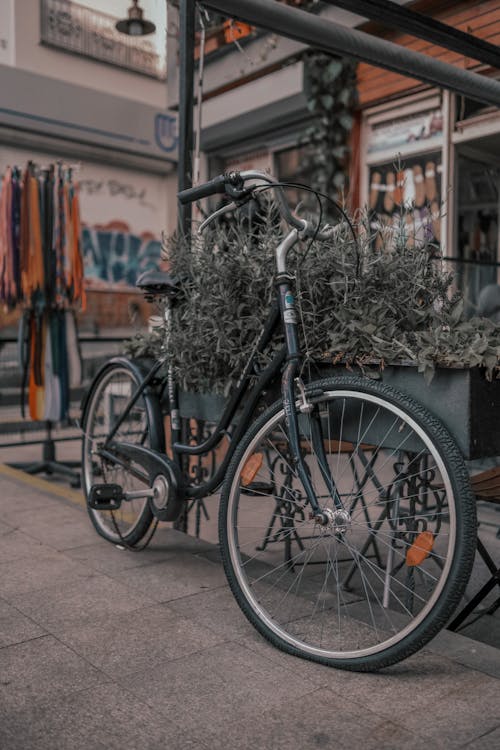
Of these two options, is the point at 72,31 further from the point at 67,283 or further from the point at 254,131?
the point at 67,283

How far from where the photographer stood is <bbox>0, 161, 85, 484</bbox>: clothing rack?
5.39 meters

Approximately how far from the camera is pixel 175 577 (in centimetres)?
306

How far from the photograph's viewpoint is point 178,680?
214 centimetres

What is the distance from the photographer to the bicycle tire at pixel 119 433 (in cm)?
335

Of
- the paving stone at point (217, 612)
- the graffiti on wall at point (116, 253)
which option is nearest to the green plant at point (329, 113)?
the paving stone at point (217, 612)

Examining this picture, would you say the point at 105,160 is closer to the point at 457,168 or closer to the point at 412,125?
the point at 412,125

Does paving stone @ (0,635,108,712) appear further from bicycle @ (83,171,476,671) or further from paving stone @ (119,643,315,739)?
bicycle @ (83,171,476,671)

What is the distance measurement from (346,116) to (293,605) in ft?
21.6

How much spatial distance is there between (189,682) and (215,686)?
0.26 feet

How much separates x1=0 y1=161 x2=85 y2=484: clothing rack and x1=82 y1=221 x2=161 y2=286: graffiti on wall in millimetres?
9316

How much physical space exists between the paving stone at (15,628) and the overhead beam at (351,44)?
266 cm

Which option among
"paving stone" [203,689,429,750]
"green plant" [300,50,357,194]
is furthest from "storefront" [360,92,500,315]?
"paving stone" [203,689,429,750]

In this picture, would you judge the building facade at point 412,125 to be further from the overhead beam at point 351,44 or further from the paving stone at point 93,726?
the paving stone at point 93,726

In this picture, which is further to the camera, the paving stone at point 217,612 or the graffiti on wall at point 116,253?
the graffiti on wall at point 116,253
